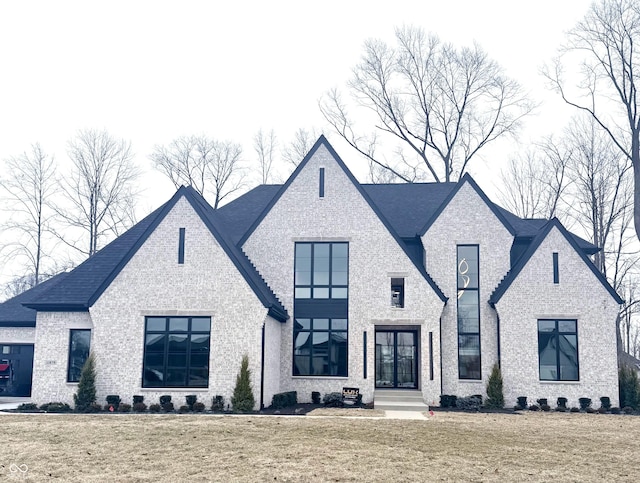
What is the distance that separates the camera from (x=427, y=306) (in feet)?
82.4

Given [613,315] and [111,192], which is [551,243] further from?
[111,192]

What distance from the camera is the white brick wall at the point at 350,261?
25062 millimetres

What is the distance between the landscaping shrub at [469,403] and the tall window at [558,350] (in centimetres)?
288

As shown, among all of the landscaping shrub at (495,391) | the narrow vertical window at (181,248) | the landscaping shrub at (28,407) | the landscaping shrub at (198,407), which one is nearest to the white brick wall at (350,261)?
A: the landscaping shrub at (495,391)

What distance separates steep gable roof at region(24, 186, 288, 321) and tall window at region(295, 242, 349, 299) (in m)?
1.33

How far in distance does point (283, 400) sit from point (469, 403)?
6770mm

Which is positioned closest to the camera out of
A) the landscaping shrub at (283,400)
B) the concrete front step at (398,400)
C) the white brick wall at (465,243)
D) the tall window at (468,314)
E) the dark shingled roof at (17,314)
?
the landscaping shrub at (283,400)

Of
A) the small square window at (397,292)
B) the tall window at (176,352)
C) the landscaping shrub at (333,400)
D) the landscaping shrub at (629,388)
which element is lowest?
the landscaping shrub at (333,400)

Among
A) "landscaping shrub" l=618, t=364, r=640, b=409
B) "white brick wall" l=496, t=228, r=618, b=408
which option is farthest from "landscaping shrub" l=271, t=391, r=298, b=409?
"landscaping shrub" l=618, t=364, r=640, b=409

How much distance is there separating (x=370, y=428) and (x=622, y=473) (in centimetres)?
604

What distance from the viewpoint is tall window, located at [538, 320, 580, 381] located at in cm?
2475

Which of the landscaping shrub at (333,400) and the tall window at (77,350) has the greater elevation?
the tall window at (77,350)

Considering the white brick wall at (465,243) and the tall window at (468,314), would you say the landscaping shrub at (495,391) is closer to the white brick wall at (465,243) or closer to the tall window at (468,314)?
the tall window at (468,314)

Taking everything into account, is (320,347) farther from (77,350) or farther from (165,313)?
(77,350)
